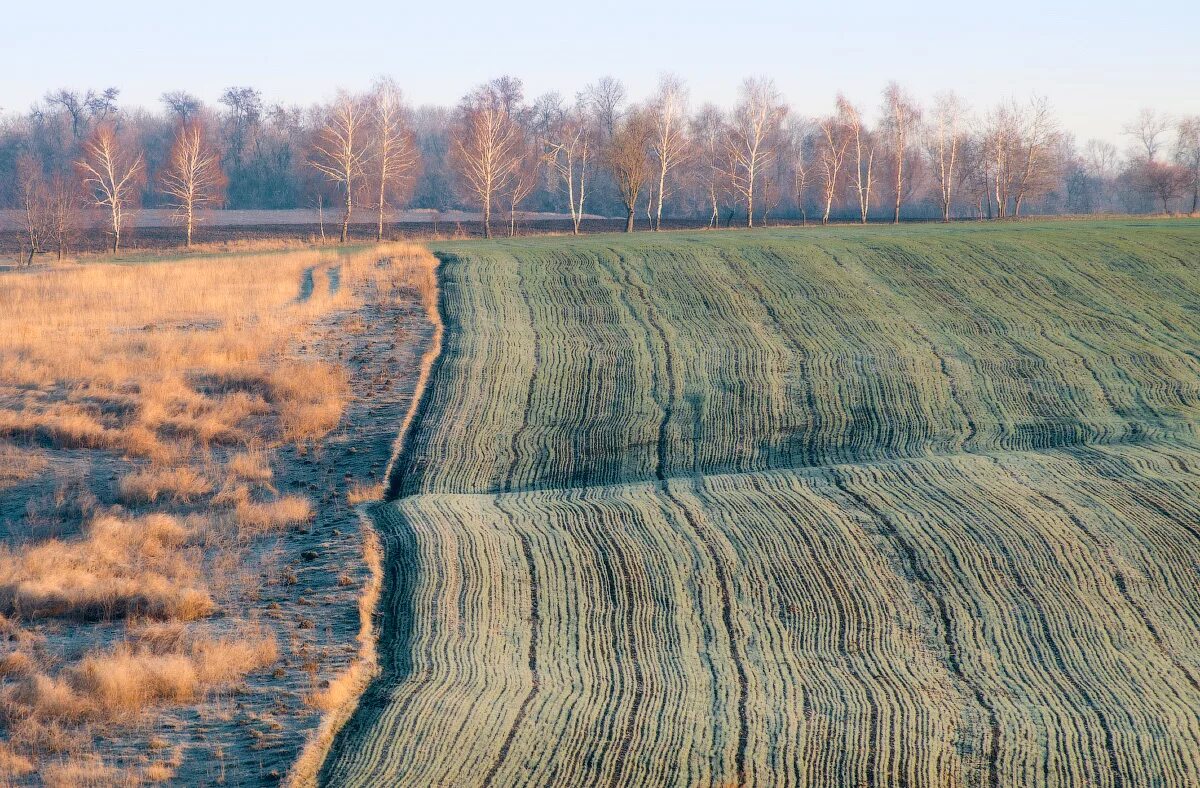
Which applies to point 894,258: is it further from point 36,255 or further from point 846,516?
point 36,255

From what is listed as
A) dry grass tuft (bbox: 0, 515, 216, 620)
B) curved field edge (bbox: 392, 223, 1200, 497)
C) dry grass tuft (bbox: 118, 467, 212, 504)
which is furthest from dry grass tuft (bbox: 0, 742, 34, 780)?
curved field edge (bbox: 392, 223, 1200, 497)

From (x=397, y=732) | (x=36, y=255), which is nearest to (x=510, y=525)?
(x=397, y=732)

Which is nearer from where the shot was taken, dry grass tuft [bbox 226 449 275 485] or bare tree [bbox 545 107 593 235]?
dry grass tuft [bbox 226 449 275 485]

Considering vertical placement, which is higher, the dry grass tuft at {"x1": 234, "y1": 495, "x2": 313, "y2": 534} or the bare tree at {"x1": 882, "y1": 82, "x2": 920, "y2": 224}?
the bare tree at {"x1": 882, "y1": 82, "x2": 920, "y2": 224}

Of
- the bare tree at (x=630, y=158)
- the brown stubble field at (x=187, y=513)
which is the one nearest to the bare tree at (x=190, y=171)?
the bare tree at (x=630, y=158)

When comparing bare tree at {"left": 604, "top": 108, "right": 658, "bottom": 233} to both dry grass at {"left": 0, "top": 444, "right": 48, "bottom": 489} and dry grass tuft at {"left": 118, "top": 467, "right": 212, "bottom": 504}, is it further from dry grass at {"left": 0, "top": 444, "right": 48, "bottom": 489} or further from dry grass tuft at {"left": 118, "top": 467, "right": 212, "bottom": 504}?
dry grass tuft at {"left": 118, "top": 467, "right": 212, "bottom": 504}
